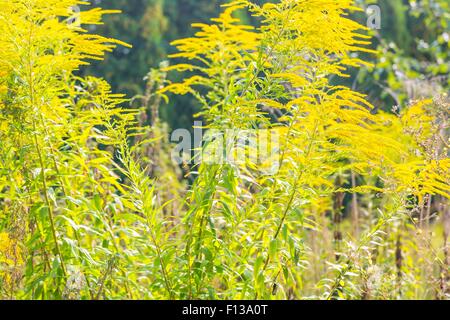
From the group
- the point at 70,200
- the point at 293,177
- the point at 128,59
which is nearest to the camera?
the point at 70,200

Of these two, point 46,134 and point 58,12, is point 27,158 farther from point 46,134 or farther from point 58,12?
point 58,12

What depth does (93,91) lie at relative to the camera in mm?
4215

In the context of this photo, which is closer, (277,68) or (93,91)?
(277,68)

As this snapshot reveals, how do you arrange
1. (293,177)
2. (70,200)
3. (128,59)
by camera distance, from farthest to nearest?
(128,59), (293,177), (70,200)

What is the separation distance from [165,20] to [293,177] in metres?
11.6

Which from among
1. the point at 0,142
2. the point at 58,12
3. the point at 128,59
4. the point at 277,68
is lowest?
the point at 128,59

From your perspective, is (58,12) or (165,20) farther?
(165,20)

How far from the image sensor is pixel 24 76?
Answer: 10.7 ft

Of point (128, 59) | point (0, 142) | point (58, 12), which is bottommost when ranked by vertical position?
point (128, 59)
